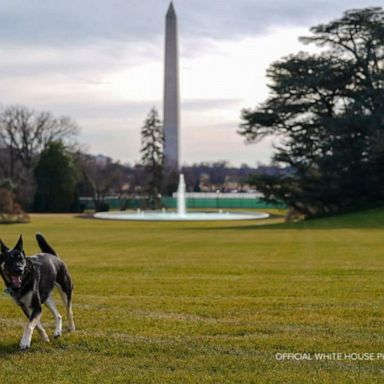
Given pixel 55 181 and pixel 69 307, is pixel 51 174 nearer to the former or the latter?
pixel 55 181

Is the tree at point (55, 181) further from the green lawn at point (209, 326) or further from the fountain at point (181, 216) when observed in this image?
the green lawn at point (209, 326)

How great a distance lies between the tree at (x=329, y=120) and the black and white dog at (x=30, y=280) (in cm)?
4057

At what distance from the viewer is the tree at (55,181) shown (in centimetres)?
7312

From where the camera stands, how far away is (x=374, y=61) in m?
49.8

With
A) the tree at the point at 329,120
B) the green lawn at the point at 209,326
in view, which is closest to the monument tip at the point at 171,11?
the tree at the point at 329,120

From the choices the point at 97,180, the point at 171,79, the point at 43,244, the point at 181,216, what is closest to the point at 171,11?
the point at 171,79

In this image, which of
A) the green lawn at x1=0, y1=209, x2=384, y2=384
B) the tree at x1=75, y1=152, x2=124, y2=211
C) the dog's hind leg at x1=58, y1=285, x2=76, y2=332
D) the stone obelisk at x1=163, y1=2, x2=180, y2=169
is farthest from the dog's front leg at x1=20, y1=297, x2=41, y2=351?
the tree at x1=75, y1=152, x2=124, y2=211

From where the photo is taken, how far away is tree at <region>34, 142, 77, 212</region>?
2879 inches

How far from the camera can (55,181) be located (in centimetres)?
7375

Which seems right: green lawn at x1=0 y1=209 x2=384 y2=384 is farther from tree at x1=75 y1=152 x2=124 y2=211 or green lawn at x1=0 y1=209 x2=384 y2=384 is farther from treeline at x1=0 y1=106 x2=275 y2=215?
tree at x1=75 y1=152 x2=124 y2=211

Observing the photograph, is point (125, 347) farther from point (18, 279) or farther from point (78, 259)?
point (78, 259)

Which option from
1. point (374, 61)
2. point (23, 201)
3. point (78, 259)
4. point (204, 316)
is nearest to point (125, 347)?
point (204, 316)

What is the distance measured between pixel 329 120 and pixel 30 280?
42.4 metres

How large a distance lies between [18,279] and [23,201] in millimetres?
69790
